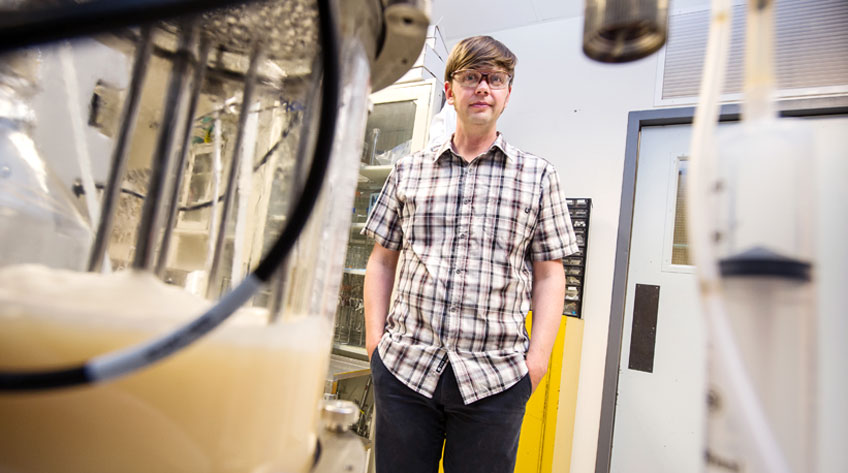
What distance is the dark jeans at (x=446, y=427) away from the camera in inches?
36.9

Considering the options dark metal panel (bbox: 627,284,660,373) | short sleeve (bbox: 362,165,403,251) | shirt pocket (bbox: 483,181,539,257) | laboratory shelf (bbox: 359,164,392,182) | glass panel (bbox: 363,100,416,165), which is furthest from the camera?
glass panel (bbox: 363,100,416,165)

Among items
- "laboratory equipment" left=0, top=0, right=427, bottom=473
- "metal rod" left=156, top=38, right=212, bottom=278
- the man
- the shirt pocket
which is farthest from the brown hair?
"metal rod" left=156, top=38, right=212, bottom=278

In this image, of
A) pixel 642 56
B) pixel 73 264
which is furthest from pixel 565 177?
pixel 73 264

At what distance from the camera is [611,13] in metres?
0.26

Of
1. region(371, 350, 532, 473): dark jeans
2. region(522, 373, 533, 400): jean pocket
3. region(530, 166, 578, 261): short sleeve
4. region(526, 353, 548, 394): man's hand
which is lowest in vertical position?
region(371, 350, 532, 473): dark jeans

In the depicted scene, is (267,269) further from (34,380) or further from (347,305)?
(347,305)

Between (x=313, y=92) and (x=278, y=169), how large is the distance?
0.07 metres

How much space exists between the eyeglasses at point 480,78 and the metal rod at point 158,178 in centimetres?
92

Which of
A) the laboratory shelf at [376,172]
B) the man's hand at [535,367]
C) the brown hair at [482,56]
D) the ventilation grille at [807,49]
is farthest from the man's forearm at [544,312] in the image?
the ventilation grille at [807,49]

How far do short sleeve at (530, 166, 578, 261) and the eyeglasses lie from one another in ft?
0.83

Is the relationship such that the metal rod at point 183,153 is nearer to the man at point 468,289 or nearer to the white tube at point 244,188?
the white tube at point 244,188

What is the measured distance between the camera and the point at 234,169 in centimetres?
32

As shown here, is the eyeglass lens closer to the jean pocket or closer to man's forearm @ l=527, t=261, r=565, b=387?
man's forearm @ l=527, t=261, r=565, b=387

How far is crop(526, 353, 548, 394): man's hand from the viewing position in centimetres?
101
